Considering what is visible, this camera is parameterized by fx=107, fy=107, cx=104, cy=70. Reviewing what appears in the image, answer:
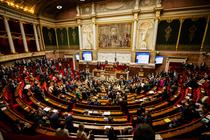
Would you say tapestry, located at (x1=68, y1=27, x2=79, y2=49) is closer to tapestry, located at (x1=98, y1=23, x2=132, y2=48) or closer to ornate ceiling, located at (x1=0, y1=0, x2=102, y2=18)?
ornate ceiling, located at (x1=0, y1=0, x2=102, y2=18)

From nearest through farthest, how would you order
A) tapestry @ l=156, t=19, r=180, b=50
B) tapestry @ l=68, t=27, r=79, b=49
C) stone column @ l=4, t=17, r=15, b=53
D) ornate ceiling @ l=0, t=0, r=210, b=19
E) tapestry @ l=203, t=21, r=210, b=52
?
tapestry @ l=203, t=21, r=210, b=52
ornate ceiling @ l=0, t=0, r=210, b=19
stone column @ l=4, t=17, r=15, b=53
tapestry @ l=156, t=19, r=180, b=50
tapestry @ l=68, t=27, r=79, b=49

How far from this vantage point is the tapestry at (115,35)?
1464 cm

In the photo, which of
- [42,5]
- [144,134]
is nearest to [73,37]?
[42,5]

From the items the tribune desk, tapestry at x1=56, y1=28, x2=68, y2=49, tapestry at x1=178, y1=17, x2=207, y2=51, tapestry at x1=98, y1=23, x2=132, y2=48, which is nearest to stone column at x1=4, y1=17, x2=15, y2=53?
tapestry at x1=56, y1=28, x2=68, y2=49

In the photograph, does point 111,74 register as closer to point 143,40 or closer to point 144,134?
point 143,40

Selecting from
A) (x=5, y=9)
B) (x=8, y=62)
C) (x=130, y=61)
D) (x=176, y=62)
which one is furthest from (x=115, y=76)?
(x=5, y=9)

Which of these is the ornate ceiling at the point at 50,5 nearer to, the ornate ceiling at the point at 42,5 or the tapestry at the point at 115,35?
the ornate ceiling at the point at 42,5

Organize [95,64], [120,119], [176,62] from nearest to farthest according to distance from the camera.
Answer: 1. [120,119]
2. [176,62]
3. [95,64]

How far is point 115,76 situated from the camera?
1424 cm

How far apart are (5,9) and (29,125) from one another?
1429cm

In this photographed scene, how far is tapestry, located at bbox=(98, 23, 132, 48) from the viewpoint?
48.0 feet

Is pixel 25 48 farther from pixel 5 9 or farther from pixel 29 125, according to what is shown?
pixel 29 125

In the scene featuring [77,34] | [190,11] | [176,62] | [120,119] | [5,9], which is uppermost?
[5,9]

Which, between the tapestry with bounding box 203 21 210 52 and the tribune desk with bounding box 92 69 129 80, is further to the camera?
the tribune desk with bounding box 92 69 129 80
